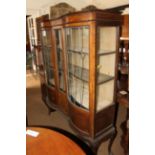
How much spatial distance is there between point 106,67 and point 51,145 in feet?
3.39

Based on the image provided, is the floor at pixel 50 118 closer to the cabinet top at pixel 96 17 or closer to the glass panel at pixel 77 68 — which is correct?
the glass panel at pixel 77 68

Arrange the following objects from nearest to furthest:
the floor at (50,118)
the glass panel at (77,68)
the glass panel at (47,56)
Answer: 1. the glass panel at (77,68)
2. the floor at (50,118)
3. the glass panel at (47,56)

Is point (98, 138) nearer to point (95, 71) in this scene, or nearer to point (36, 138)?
point (95, 71)

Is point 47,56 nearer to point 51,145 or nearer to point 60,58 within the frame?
point 60,58

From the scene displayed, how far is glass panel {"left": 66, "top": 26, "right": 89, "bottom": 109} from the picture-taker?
1829mm

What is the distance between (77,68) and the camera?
203 centimetres

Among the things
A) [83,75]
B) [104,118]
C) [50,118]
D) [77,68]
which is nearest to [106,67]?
[83,75]

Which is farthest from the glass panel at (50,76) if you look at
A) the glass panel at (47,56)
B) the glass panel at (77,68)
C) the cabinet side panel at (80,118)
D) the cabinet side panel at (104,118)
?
the cabinet side panel at (104,118)

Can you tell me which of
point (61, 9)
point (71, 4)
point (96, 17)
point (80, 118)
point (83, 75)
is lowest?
point (80, 118)

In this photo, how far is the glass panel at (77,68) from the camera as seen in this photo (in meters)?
1.83

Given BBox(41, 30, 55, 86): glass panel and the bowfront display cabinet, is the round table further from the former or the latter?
BBox(41, 30, 55, 86): glass panel

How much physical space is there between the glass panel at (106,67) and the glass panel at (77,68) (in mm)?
152

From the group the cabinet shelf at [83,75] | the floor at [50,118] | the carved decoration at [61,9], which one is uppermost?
the carved decoration at [61,9]
